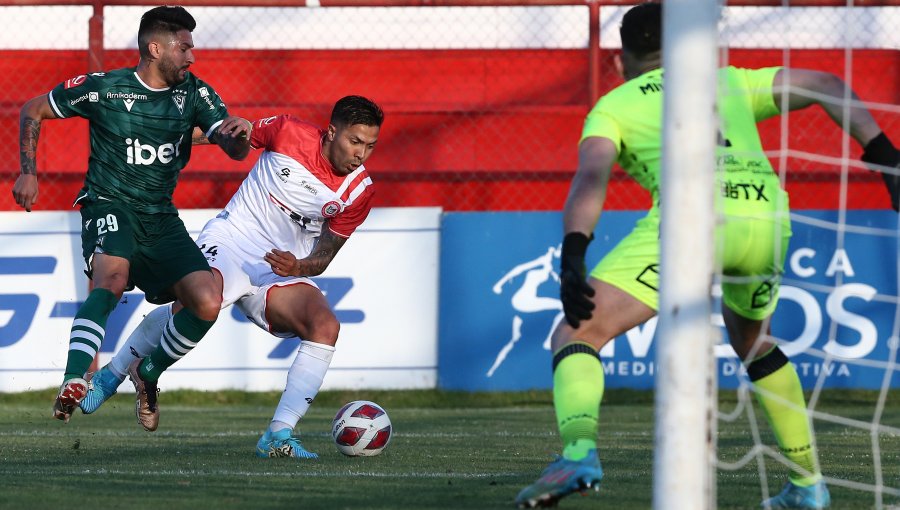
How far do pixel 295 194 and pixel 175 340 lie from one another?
0.90 meters

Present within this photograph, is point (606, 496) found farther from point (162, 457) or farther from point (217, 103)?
point (217, 103)

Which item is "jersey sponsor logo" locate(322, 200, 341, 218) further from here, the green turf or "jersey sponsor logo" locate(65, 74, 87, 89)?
"jersey sponsor logo" locate(65, 74, 87, 89)

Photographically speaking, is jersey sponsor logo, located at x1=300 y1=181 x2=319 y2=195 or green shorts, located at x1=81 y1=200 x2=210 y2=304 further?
jersey sponsor logo, located at x1=300 y1=181 x2=319 y2=195

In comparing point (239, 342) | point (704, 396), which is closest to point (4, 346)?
point (239, 342)

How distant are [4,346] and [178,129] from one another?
3.87 meters

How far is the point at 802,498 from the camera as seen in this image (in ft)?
14.3

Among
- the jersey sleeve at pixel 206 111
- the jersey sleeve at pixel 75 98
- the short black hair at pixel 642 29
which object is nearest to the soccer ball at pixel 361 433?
the jersey sleeve at pixel 206 111

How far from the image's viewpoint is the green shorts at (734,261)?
4.22 meters

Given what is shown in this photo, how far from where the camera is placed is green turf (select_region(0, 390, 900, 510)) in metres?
4.43

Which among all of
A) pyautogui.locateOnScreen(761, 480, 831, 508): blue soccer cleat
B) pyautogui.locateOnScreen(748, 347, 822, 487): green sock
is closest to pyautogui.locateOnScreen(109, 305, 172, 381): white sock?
pyautogui.locateOnScreen(748, 347, 822, 487): green sock

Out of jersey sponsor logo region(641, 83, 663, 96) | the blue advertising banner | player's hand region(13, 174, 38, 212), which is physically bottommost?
the blue advertising banner

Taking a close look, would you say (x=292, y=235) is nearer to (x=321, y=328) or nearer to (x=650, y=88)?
(x=321, y=328)

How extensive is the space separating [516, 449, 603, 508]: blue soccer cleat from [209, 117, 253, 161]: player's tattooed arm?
2.86 metres

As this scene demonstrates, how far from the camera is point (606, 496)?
4.48 m
